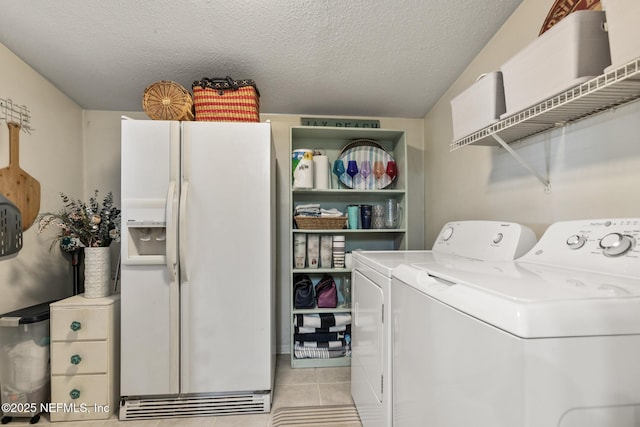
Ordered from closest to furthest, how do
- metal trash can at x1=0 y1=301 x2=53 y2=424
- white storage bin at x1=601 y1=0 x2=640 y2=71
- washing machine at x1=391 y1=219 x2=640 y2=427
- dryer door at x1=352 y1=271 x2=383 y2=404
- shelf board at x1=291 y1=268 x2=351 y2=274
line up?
washing machine at x1=391 y1=219 x2=640 y2=427, white storage bin at x1=601 y1=0 x2=640 y2=71, dryer door at x1=352 y1=271 x2=383 y2=404, metal trash can at x1=0 y1=301 x2=53 y2=424, shelf board at x1=291 y1=268 x2=351 y2=274

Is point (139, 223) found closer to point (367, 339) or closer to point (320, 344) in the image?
point (367, 339)

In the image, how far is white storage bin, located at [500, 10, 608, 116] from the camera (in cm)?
82

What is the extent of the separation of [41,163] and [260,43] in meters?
1.74

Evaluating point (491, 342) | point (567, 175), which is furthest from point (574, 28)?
point (491, 342)

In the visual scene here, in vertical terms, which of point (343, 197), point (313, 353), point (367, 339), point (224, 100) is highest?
point (224, 100)

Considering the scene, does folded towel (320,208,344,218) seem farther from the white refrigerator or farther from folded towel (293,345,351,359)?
folded towel (293,345,351,359)

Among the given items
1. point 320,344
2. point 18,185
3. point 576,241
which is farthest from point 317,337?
point 18,185

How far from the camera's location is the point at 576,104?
943 mm

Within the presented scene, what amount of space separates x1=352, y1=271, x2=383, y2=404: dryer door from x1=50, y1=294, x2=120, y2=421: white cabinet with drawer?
1477 mm

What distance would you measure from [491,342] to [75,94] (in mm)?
3008

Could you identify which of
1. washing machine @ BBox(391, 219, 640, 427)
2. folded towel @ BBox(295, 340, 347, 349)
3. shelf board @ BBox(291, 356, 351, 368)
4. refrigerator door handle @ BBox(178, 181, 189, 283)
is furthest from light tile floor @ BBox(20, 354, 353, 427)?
washing machine @ BBox(391, 219, 640, 427)

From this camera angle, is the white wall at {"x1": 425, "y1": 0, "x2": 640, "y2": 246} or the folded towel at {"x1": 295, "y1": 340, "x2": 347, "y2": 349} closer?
the white wall at {"x1": 425, "y1": 0, "x2": 640, "y2": 246}

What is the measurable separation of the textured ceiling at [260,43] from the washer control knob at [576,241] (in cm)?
118

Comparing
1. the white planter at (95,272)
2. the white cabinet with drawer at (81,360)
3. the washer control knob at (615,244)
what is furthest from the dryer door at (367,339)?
the white planter at (95,272)
